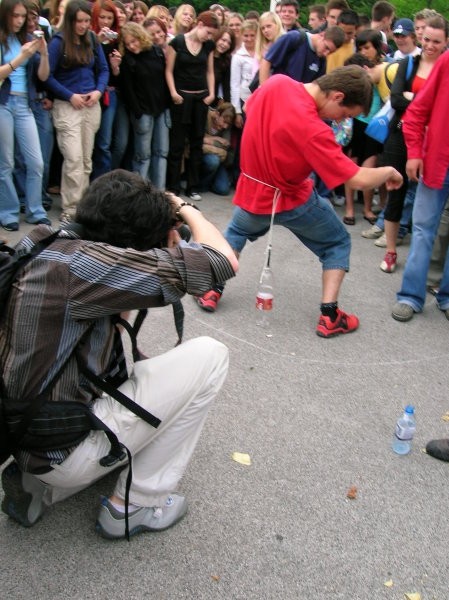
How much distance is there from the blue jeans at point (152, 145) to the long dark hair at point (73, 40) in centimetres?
99

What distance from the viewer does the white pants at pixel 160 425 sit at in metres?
2.16

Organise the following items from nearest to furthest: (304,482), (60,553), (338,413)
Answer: (60,553)
(304,482)
(338,413)

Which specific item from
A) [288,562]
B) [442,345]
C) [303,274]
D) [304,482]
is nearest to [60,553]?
[288,562]

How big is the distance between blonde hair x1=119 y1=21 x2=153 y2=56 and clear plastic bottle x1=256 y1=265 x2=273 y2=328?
9.90 ft

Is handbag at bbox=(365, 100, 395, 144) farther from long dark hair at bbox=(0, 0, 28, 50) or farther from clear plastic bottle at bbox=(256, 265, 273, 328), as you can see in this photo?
long dark hair at bbox=(0, 0, 28, 50)

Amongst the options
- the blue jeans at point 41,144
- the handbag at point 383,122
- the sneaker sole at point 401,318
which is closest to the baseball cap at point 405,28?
the handbag at point 383,122

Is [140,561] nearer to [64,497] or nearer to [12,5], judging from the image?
[64,497]

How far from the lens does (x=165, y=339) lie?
4035 mm

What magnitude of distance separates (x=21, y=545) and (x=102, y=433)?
579 millimetres

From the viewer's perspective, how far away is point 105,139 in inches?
253

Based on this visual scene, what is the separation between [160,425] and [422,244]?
3.12 metres

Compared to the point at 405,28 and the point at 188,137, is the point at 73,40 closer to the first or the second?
the point at 188,137

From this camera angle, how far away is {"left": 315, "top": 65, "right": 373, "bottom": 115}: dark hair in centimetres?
361

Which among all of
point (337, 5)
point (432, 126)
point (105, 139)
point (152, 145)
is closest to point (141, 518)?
point (432, 126)
